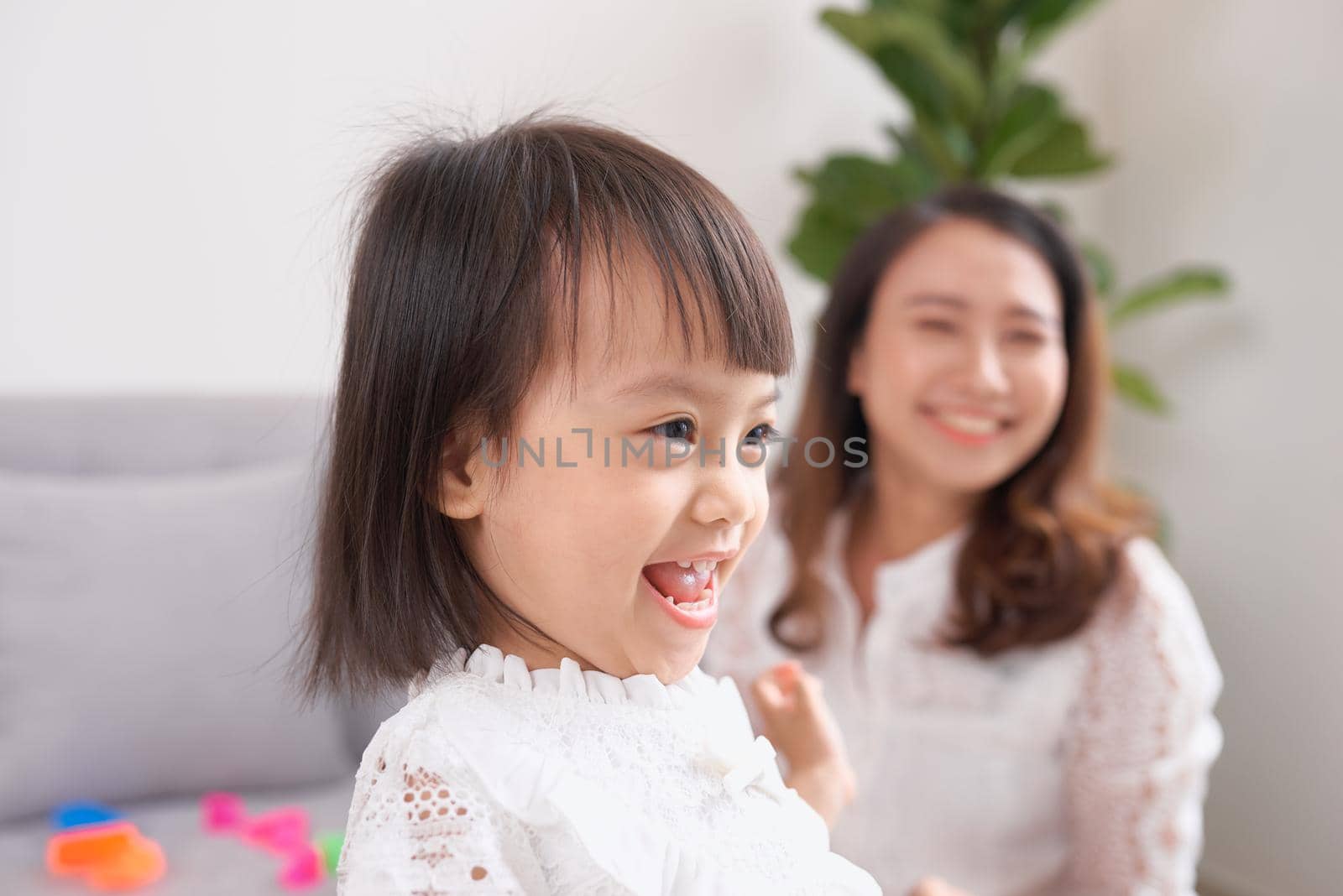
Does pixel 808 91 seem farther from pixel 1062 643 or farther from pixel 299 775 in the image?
pixel 299 775

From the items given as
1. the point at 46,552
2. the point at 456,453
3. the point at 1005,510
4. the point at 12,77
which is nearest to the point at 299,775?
the point at 46,552

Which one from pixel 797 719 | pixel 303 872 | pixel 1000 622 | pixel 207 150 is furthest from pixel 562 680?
pixel 207 150

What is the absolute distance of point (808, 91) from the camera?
2150 mm

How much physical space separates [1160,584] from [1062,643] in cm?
14

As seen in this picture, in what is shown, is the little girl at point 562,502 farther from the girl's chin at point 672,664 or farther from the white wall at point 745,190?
the white wall at point 745,190

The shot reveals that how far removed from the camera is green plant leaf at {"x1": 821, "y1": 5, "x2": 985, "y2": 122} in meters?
1.77

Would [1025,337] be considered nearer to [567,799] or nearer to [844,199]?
[844,199]

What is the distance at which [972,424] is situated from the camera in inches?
52.2

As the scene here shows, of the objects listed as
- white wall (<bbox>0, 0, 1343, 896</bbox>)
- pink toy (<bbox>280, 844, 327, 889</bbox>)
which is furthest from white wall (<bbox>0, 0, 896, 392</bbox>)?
pink toy (<bbox>280, 844, 327, 889</bbox>)

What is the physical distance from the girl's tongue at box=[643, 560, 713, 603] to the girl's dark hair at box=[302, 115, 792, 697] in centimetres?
9

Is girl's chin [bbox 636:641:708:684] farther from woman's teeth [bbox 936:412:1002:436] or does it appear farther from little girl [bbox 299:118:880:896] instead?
woman's teeth [bbox 936:412:1002:436]

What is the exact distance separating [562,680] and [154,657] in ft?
2.71

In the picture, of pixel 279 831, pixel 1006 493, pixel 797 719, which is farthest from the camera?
pixel 1006 493

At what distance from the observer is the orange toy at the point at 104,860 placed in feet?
3.68
